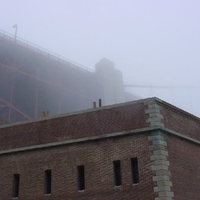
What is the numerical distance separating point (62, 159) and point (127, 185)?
3.39 m

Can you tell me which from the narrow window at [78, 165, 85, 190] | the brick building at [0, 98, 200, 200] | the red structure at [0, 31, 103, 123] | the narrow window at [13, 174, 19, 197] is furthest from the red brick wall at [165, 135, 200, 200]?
the red structure at [0, 31, 103, 123]

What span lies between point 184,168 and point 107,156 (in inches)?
137

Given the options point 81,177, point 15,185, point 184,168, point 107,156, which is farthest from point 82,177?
point 184,168

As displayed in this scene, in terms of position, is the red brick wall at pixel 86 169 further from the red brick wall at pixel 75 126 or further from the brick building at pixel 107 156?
the red brick wall at pixel 75 126

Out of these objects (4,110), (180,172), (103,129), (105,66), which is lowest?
(180,172)

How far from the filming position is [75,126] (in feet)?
51.4

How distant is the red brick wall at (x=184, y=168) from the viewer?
13.9 metres

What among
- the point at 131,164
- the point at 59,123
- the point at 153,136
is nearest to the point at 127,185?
the point at 131,164

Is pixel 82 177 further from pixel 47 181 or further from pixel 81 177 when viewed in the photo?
pixel 47 181

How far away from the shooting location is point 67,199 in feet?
47.6

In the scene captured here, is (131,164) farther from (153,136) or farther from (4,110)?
(4,110)

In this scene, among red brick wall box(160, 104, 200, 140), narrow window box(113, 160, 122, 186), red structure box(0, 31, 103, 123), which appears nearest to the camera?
narrow window box(113, 160, 122, 186)

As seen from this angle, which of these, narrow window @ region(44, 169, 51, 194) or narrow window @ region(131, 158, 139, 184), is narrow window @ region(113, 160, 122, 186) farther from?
narrow window @ region(44, 169, 51, 194)

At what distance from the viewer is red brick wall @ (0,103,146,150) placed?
48.2 feet
